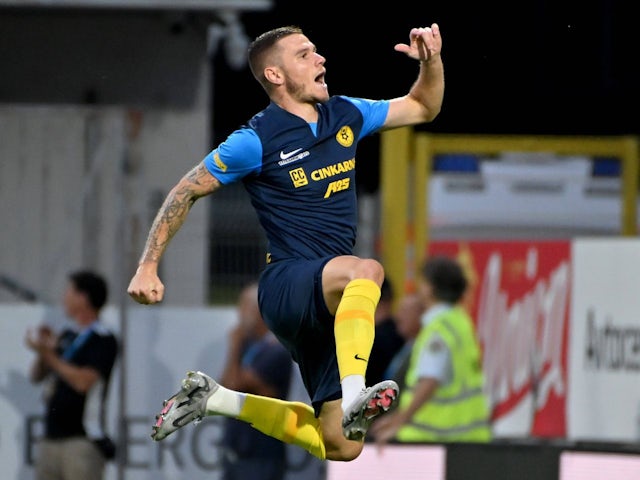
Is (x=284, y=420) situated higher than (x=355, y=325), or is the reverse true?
(x=355, y=325)

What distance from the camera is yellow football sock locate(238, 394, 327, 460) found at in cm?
735

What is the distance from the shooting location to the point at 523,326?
11.5 m

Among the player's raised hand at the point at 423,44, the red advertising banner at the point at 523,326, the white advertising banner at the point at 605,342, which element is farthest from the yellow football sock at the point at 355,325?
the red advertising banner at the point at 523,326

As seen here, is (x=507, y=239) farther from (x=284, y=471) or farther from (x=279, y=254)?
(x=279, y=254)

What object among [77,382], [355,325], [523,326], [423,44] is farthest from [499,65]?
[355,325]

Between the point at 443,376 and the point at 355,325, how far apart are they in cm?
345

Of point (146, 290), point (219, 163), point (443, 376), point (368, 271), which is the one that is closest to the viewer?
point (146, 290)

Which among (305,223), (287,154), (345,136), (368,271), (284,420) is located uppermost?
(345,136)

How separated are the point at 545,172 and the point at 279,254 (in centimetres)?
600

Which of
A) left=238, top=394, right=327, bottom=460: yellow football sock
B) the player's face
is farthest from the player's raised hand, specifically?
left=238, top=394, right=327, bottom=460: yellow football sock

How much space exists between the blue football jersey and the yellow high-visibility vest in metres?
2.98

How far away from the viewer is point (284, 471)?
10.6 meters

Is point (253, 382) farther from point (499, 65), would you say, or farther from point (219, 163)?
point (499, 65)

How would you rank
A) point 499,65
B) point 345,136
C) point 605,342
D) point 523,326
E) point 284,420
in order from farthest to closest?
point 499,65 → point 523,326 → point 605,342 → point 284,420 → point 345,136
